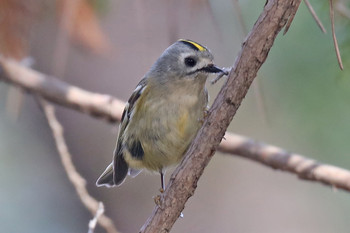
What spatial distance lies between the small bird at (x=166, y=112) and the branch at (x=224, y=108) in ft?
1.64

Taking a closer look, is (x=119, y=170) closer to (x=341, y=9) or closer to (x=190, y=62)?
(x=190, y=62)

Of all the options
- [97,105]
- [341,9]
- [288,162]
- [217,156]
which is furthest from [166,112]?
[217,156]

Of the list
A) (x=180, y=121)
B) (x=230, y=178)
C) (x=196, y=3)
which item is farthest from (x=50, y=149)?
(x=196, y=3)

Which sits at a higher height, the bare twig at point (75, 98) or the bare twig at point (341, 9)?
the bare twig at point (75, 98)

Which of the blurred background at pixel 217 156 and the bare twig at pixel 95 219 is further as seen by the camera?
the blurred background at pixel 217 156

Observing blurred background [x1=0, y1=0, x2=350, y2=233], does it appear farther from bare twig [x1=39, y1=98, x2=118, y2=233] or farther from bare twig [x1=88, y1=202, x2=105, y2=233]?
bare twig [x1=88, y1=202, x2=105, y2=233]

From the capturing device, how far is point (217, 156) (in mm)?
4129

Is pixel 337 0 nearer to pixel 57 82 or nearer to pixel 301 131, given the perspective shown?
pixel 57 82

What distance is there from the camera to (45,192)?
12.7ft

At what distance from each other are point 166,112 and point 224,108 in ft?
2.52

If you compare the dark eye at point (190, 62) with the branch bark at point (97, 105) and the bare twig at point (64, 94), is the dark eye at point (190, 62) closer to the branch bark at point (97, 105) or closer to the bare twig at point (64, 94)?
the branch bark at point (97, 105)

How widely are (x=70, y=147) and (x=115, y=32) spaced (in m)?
0.78

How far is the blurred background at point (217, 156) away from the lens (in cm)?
292

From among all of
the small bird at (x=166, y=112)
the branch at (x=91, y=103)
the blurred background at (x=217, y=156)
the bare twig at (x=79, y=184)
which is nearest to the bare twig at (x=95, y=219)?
the bare twig at (x=79, y=184)
